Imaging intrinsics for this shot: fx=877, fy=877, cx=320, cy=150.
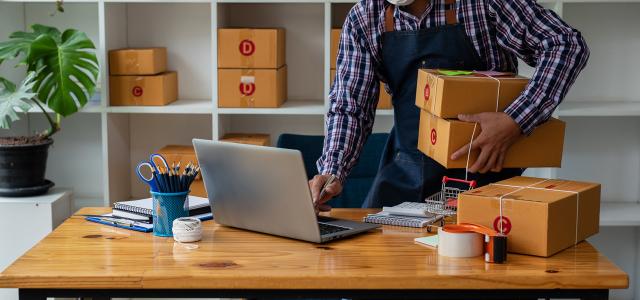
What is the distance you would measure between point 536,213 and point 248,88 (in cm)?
201

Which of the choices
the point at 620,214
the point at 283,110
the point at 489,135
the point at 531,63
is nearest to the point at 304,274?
the point at 489,135

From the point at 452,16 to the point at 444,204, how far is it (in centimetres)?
56

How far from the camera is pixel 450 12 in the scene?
2439 millimetres

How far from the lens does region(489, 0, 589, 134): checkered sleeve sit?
87.1 inches

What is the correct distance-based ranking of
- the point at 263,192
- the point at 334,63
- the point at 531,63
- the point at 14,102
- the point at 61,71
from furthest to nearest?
the point at 334,63
the point at 61,71
the point at 14,102
the point at 531,63
the point at 263,192

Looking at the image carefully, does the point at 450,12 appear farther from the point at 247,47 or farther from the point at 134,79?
the point at 134,79

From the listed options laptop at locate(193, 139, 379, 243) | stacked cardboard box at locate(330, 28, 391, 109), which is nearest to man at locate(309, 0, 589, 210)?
laptop at locate(193, 139, 379, 243)

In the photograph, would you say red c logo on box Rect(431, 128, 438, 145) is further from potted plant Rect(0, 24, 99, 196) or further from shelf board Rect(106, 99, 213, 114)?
potted plant Rect(0, 24, 99, 196)

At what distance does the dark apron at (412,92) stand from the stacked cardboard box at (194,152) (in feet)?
3.67

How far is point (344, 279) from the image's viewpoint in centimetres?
168

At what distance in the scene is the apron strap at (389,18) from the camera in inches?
98.9

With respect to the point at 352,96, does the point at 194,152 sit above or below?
below

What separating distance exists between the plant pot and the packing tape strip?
2.17 metres

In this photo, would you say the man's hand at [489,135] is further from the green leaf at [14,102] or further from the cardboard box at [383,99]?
the green leaf at [14,102]
